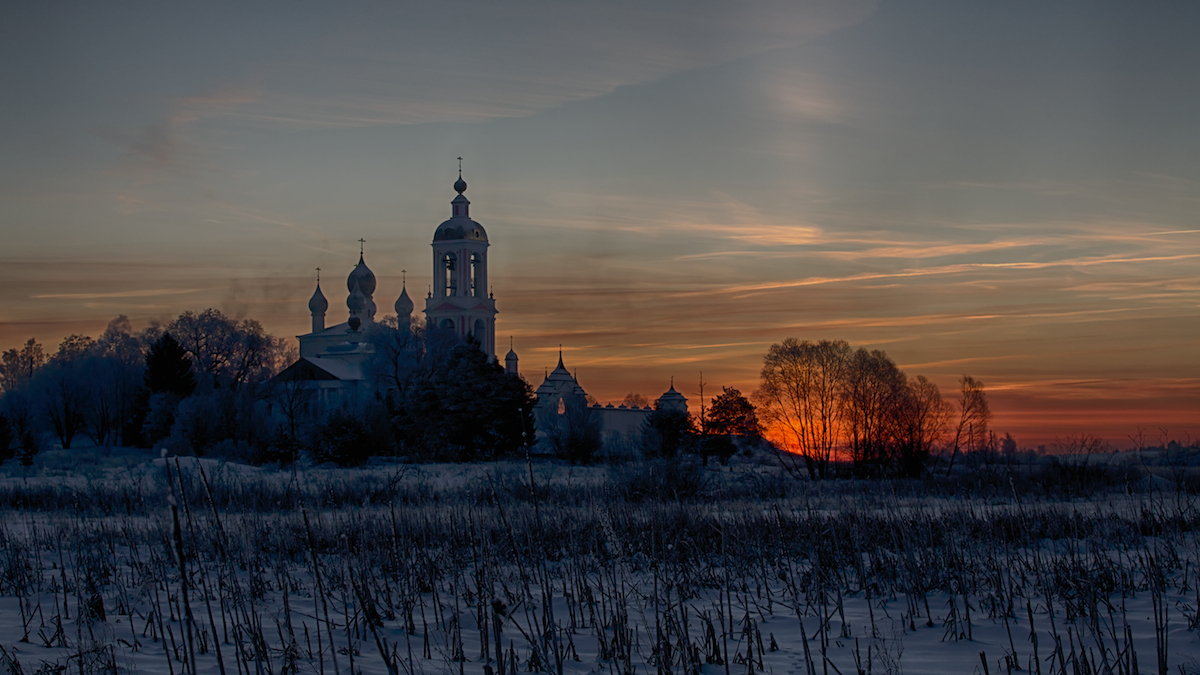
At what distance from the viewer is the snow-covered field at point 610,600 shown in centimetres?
611

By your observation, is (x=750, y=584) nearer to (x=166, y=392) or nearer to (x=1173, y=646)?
(x=1173, y=646)

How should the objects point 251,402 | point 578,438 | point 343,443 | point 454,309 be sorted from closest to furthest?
1. point 343,443
2. point 578,438
3. point 251,402
4. point 454,309

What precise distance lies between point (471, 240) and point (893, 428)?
54401 mm

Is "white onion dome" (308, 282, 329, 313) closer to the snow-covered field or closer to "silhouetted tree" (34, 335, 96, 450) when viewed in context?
"silhouetted tree" (34, 335, 96, 450)

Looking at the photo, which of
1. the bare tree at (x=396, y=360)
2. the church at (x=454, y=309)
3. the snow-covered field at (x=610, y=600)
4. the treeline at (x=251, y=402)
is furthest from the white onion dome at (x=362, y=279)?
the snow-covered field at (x=610, y=600)

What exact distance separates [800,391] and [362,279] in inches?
2070

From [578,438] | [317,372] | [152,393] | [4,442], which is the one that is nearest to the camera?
[4,442]

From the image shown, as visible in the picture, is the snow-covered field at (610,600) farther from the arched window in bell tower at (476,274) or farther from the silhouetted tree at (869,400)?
the arched window in bell tower at (476,274)

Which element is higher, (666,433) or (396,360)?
(396,360)

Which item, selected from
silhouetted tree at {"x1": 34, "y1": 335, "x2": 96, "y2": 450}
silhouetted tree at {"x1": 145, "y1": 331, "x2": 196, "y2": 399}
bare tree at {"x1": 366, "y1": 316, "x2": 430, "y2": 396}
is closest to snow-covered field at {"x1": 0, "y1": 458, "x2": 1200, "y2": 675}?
bare tree at {"x1": 366, "y1": 316, "x2": 430, "y2": 396}

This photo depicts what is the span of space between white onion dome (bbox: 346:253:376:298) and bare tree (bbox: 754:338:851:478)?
168 feet

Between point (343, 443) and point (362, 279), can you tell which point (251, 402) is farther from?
point (362, 279)

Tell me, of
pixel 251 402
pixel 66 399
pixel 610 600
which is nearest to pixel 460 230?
pixel 66 399

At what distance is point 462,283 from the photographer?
86.5 metres
